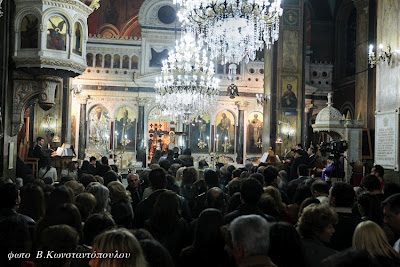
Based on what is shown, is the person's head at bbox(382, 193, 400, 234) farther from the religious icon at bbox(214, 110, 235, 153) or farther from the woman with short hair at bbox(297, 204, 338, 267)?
the religious icon at bbox(214, 110, 235, 153)

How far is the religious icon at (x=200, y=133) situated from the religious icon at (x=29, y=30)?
48.4 feet

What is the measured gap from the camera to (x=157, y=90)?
1745cm

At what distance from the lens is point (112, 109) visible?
2534 cm

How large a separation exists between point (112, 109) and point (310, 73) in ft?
42.1

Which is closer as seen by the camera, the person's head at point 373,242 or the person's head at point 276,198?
the person's head at point 373,242

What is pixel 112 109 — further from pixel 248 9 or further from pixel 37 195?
pixel 37 195

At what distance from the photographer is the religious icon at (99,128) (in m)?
25.1

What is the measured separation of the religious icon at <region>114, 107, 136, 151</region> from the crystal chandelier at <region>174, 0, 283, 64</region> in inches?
530

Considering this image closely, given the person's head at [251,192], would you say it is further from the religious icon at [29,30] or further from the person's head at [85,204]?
the religious icon at [29,30]

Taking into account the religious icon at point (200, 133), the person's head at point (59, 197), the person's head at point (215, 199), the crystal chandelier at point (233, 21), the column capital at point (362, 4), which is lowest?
the person's head at point (215, 199)

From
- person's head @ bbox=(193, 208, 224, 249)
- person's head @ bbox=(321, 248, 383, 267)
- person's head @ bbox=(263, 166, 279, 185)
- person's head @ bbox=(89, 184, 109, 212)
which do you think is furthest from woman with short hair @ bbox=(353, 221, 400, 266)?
person's head @ bbox=(263, 166, 279, 185)

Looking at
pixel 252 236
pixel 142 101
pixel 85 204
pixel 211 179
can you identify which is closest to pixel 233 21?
pixel 211 179

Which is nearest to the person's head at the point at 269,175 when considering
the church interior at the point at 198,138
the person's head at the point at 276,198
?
the church interior at the point at 198,138

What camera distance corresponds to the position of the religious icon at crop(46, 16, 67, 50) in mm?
11852
